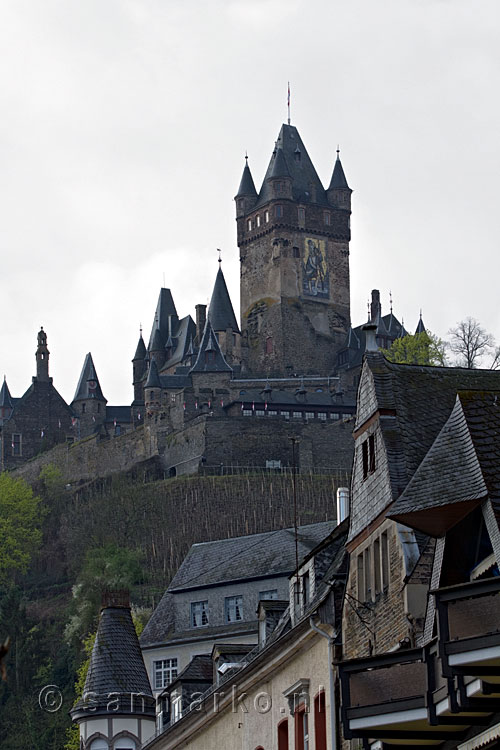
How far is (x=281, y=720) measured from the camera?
2806 centimetres

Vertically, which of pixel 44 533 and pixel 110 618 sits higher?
pixel 44 533

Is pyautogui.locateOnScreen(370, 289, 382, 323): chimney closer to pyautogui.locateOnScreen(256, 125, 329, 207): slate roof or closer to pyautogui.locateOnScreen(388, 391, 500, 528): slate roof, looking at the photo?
pyautogui.locateOnScreen(256, 125, 329, 207): slate roof

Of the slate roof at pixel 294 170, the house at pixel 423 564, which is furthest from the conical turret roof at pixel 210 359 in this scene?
the house at pixel 423 564

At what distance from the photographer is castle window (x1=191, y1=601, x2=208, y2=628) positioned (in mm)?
48938

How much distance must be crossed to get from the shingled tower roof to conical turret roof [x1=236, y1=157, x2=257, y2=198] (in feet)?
323

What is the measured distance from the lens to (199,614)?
161ft

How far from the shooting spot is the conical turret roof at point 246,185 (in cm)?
13688

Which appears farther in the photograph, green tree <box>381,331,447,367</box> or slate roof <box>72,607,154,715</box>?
green tree <box>381,331,447,367</box>

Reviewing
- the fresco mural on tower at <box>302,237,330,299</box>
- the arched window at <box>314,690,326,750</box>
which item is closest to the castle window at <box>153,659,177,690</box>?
the arched window at <box>314,690,326,750</box>

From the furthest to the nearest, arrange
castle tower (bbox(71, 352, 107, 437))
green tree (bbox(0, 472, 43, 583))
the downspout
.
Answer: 1. castle tower (bbox(71, 352, 107, 437))
2. green tree (bbox(0, 472, 43, 583))
3. the downspout

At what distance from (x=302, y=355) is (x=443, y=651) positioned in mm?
113124

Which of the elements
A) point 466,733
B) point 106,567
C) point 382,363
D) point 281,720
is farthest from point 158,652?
point 106,567

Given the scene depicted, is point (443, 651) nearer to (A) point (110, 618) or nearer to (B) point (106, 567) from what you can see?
(A) point (110, 618)

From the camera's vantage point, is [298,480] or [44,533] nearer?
[298,480]
